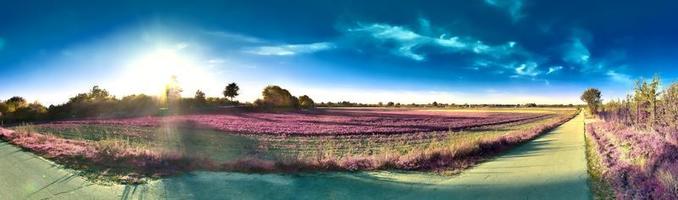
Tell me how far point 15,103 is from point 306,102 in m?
55.9

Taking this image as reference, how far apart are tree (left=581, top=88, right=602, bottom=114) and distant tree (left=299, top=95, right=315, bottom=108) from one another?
62187 mm

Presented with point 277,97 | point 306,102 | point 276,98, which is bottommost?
point 306,102

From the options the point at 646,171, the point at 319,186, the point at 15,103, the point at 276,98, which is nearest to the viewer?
the point at 319,186

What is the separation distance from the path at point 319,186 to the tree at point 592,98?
9120cm

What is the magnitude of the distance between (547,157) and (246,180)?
38.1ft

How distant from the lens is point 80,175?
1045 centimetres

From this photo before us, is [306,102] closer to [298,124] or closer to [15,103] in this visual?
[15,103]

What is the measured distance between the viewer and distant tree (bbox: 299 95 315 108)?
313ft

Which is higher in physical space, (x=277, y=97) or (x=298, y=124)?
(x=277, y=97)

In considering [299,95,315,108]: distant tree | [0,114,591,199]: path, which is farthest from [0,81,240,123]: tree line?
[0,114,591,199]: path

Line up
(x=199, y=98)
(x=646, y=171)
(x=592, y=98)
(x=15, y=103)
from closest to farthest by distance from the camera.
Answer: (x=646, y=171), (x=15, y=103), (x=199, y=98), (x=592, y=98)

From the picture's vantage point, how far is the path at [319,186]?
27.9ft

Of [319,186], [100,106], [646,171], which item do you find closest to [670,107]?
[646,171]

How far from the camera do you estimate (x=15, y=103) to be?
55.0 m
